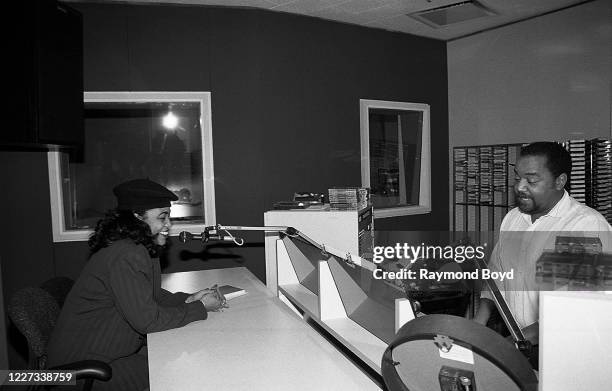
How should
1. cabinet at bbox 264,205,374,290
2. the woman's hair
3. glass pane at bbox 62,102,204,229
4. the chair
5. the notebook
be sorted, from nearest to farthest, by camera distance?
the chair
the woman's hair
the notebook
cabinet at bbox 264,205,374,290
glass pane at bbox 62,102,204,229

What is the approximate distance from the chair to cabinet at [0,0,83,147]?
98 centimetres

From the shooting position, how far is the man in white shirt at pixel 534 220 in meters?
1.89

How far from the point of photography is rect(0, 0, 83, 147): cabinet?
A: 2.63m

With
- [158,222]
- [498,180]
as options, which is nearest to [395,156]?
[498,180]

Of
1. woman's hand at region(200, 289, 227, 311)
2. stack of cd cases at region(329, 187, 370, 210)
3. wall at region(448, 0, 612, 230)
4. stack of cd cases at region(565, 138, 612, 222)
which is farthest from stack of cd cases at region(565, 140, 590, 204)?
woman's hand at region(200, 289, 227, 311)

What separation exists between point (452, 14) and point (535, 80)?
1.13 m

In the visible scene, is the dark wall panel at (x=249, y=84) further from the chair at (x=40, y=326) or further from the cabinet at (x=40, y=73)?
the chair at (x=40, y=326)

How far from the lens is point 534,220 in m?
2.12

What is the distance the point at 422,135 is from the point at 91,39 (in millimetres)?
3634

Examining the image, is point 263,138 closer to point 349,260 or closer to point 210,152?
point 210,152

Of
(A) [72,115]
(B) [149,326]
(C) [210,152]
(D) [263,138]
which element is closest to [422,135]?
(D) [263,138]

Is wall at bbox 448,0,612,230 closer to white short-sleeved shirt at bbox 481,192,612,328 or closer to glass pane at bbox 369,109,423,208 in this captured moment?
glass pane at bbox 369,109,423,208

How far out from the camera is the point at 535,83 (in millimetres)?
4762

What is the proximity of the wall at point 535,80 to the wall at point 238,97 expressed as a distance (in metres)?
1.17
